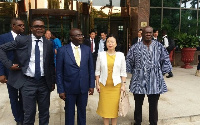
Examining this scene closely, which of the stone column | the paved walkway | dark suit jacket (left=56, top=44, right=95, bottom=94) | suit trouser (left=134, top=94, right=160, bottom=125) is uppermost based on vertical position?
the stone column

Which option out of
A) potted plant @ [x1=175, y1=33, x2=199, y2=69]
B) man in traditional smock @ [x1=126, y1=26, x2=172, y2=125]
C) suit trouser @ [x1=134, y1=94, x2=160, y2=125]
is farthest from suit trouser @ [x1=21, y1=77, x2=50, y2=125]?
potted plant @ [x1=175, y1=33, x2=199, y2=69]

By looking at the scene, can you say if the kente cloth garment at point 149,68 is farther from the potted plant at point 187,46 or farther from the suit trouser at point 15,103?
the potted plant at point 187,46

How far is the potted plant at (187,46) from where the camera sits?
33.3 ft

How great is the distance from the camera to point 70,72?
313 cm

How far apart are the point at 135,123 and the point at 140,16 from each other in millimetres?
7151

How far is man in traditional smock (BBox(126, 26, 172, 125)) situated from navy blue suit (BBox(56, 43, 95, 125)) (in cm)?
81

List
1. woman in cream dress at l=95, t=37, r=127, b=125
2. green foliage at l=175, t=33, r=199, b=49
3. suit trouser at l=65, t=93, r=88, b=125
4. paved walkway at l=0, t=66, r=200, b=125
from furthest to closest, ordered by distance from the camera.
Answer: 1. green foliage at l=175, t=33, r=199, b=49
2. paved walkway at l=0, t=66, r=200, b=125
3. woman in cream dress at l=95, t=37, r=127, b=125
4. suit trouser at l=65, t=93, r=88, b=125

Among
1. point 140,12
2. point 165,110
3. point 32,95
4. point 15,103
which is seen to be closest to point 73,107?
point 32,95

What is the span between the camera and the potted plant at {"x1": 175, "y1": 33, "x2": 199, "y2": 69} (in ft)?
33.3

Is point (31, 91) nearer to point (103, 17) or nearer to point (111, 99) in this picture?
point (111, 99)

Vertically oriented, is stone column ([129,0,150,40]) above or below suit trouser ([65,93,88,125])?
above

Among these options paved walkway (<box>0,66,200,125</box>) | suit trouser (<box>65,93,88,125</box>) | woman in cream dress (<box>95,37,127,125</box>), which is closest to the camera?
suit trouser (<box>65,93,88,125</box>)

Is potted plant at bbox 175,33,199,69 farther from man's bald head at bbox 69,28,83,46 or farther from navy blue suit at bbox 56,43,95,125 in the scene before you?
man's bald head at bbox 69,28,83,46

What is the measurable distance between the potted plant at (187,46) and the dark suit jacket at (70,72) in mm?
8170
